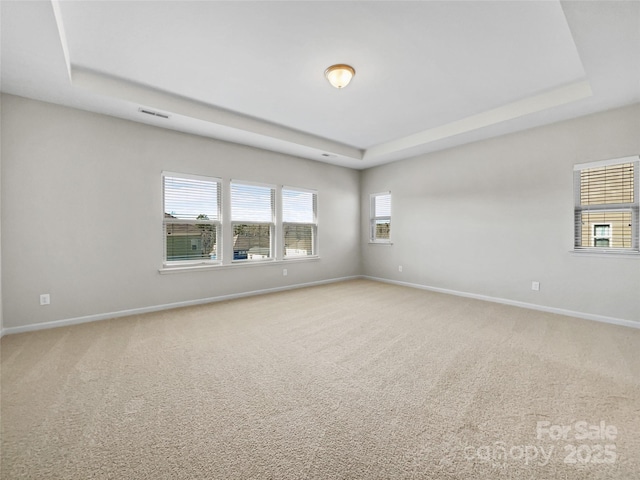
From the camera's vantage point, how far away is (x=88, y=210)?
3475mm

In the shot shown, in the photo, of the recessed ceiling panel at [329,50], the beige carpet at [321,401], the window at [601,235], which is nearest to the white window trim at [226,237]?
the beige carpet at [321,401]

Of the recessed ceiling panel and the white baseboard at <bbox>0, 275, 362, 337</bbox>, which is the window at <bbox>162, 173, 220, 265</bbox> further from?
the recessed ceiling panel

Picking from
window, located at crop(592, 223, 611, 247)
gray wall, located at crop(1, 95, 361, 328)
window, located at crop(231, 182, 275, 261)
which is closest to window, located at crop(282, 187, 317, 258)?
window, located at crop(231, 182, 275, 261)

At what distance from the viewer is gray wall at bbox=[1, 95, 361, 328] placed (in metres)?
3.10

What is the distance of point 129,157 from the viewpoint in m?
3.75

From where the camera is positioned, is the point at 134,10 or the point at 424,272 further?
the point at 424,272

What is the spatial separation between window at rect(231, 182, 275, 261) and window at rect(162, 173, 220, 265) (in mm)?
317

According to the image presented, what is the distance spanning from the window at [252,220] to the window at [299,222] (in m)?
0.30

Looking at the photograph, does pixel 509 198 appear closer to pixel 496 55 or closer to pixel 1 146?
pixel 496 55

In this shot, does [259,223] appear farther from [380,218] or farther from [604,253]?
[604,253]

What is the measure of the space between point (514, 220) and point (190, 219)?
198 inches

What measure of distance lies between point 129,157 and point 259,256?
2483mm

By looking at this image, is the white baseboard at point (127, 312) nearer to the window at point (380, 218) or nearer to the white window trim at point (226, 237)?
the white window trim at point (226, 237)

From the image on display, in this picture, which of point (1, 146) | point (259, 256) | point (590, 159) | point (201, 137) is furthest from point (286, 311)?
point (590, 159)
